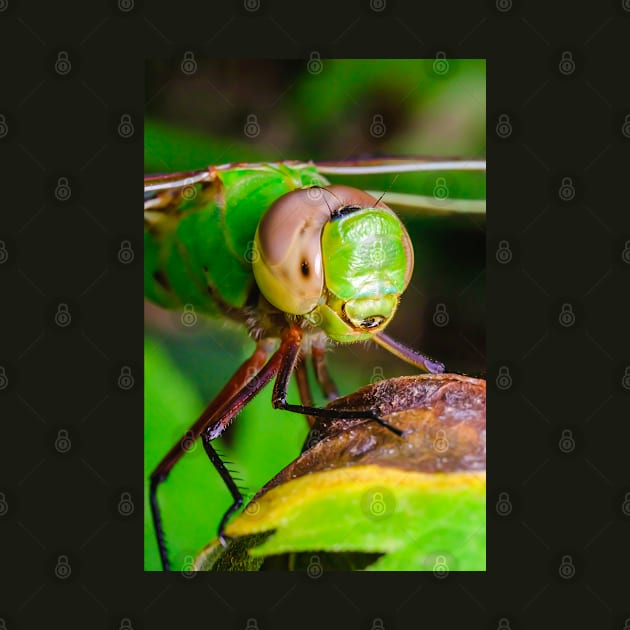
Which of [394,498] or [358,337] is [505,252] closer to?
[358,337]

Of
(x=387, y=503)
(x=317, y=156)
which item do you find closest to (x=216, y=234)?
(x=317, y=156)

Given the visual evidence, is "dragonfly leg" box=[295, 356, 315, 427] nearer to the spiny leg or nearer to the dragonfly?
the dragonfly

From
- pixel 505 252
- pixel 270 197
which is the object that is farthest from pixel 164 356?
pixel 505 252

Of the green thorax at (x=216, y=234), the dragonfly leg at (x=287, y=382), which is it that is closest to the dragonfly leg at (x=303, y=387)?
the green thorax at (x=216, y=234)

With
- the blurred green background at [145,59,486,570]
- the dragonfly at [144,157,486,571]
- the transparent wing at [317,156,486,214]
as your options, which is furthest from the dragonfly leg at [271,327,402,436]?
the transparent wing at [317,156,486,214]

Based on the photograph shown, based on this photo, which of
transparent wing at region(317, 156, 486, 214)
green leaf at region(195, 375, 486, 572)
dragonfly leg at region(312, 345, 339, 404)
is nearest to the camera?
green leaf at region(195, 375, 486, 572)

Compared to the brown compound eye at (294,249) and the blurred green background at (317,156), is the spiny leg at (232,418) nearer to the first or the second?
the brown compound eye at (294,249)
